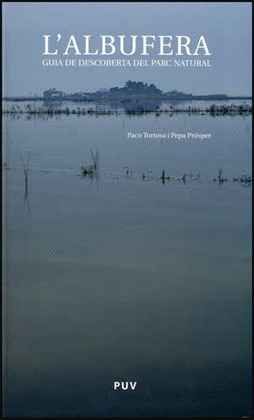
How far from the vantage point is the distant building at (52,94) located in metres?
5.76

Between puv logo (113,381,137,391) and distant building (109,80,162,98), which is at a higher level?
distant building (109,80,162,98)

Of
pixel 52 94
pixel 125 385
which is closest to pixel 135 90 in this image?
pixel 52 94

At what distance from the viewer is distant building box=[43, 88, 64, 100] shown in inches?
227

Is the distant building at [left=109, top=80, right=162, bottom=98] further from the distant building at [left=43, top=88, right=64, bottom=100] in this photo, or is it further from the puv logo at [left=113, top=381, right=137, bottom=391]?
the puv logo at [left=113, top=381, right=137, bottom=391]

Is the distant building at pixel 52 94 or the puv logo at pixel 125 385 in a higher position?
the distant building at pixel 52 94

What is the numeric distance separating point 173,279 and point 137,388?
0.71 meters

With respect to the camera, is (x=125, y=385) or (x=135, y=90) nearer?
(x=125, y=385)

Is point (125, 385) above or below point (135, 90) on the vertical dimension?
below

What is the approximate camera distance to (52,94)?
586cm

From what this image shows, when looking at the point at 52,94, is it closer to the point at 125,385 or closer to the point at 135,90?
the point at 135,90

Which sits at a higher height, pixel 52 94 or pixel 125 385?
pixel 52 94

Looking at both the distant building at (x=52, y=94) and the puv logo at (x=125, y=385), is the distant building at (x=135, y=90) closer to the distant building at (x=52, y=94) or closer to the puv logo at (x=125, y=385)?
the distant building at (x=52, y=94)

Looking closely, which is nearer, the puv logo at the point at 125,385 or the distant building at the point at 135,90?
the puv logo at the point at 125,385

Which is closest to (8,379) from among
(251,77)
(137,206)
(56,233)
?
(56,233)
